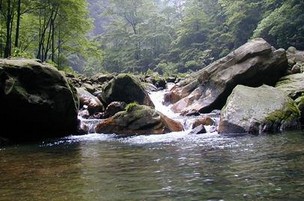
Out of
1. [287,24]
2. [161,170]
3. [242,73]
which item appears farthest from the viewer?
[287,24]

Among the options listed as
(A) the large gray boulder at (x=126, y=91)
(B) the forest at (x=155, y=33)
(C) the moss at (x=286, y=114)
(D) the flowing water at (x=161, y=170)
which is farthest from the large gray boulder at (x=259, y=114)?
(B) the forest at (x=155, y=33)

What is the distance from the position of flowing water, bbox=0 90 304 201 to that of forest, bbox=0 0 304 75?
792 inches

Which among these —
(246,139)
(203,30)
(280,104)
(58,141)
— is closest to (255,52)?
(280,104)

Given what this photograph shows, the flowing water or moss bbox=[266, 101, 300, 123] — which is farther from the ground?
moss bbox=[266, 101, 300, 123]

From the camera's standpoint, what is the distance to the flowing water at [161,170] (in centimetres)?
522

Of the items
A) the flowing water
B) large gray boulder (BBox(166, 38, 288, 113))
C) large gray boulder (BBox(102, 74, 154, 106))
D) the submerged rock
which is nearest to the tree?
large gray boulder (BBox(166, 38, 288, 113))

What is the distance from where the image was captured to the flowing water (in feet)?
17.1

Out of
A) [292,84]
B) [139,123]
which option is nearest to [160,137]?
[139,123]

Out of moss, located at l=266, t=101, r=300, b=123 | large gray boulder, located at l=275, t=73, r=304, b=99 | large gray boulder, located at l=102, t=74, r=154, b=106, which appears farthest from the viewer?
large gray boulder, located at l=102, t=74, r=154, b=106

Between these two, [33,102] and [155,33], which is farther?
[155,33]

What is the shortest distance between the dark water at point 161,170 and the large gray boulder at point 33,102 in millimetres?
1775

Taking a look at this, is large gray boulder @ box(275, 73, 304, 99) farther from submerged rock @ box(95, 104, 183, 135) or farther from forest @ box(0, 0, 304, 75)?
forest @ box(0, 0, 304, 75)

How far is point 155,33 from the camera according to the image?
53094 millimetres

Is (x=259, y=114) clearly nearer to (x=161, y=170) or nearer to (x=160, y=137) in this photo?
(x=160, y=137)
